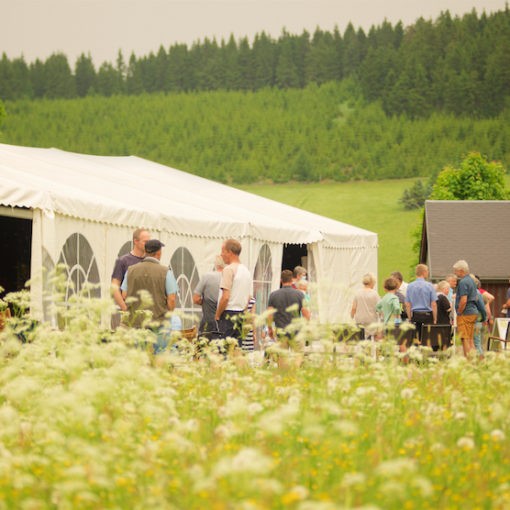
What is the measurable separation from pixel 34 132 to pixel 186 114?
63.1ft

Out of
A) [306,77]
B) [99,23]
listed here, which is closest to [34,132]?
[99,23]

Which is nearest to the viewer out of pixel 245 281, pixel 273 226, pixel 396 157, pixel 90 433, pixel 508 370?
pixel 90 433

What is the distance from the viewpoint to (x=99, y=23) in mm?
140750

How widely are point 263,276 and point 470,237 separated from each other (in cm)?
2297

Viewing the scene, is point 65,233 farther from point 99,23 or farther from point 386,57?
point 99,23

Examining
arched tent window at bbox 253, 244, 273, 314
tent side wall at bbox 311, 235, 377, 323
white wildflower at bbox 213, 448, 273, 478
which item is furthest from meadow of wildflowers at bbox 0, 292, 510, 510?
tent side wall at bbox 311, 235, 377, 323

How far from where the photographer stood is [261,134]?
11612cm

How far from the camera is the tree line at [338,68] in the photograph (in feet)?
400

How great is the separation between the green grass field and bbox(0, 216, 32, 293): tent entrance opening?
5359 centimetres

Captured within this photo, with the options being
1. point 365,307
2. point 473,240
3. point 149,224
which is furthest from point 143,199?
point 473,240

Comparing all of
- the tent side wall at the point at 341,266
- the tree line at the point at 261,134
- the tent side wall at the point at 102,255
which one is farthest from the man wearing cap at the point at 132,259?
the tree line at the point at 261,134

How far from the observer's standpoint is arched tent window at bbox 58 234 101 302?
11.1 metres

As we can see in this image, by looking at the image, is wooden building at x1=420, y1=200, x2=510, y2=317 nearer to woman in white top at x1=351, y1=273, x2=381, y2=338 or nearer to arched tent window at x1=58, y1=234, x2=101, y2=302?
woman in white top at x1=351, y1=273, x2=381, y2=338

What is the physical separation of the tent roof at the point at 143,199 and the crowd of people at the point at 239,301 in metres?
1.34
